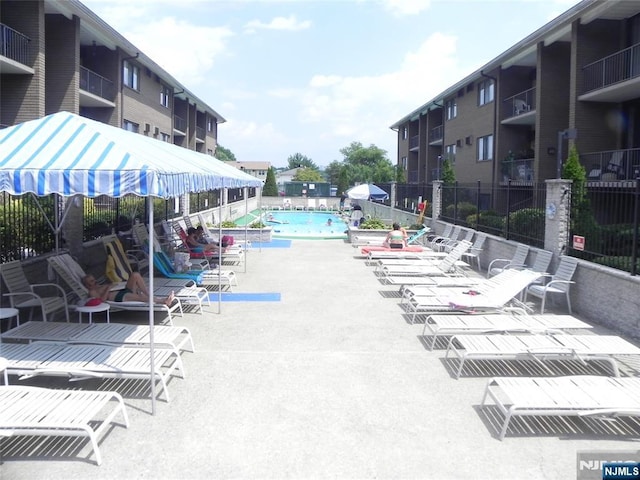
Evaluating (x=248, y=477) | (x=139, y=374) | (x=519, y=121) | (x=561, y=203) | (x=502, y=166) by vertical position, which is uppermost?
(x=519, y=121)

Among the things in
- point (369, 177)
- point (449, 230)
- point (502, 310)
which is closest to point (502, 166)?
point (449, 230)

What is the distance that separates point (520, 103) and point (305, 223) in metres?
17.9

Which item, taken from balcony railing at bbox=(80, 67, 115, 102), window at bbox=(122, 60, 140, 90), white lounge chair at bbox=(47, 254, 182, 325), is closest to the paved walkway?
white lounge chair at bbox=(47, 254, 182, 325)

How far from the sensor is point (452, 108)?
116ft

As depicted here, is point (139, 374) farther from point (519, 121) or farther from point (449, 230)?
point (519, 121)

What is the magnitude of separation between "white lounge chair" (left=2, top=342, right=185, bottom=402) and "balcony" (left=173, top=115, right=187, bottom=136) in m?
32.7

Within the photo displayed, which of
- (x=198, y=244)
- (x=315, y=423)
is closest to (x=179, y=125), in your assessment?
(x=198, y=244)

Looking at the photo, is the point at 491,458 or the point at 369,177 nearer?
the point at 491,458

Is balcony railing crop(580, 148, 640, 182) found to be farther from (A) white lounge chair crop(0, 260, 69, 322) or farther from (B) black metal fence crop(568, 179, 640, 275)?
(A) white lounge chair crop(0, 260, 69, 322)

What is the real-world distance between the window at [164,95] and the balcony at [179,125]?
262 centimetres

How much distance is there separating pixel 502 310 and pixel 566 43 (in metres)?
17.2

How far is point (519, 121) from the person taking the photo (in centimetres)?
2589

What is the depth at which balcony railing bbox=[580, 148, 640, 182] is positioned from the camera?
18406mm

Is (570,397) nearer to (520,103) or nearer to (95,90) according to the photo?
(520,103)
